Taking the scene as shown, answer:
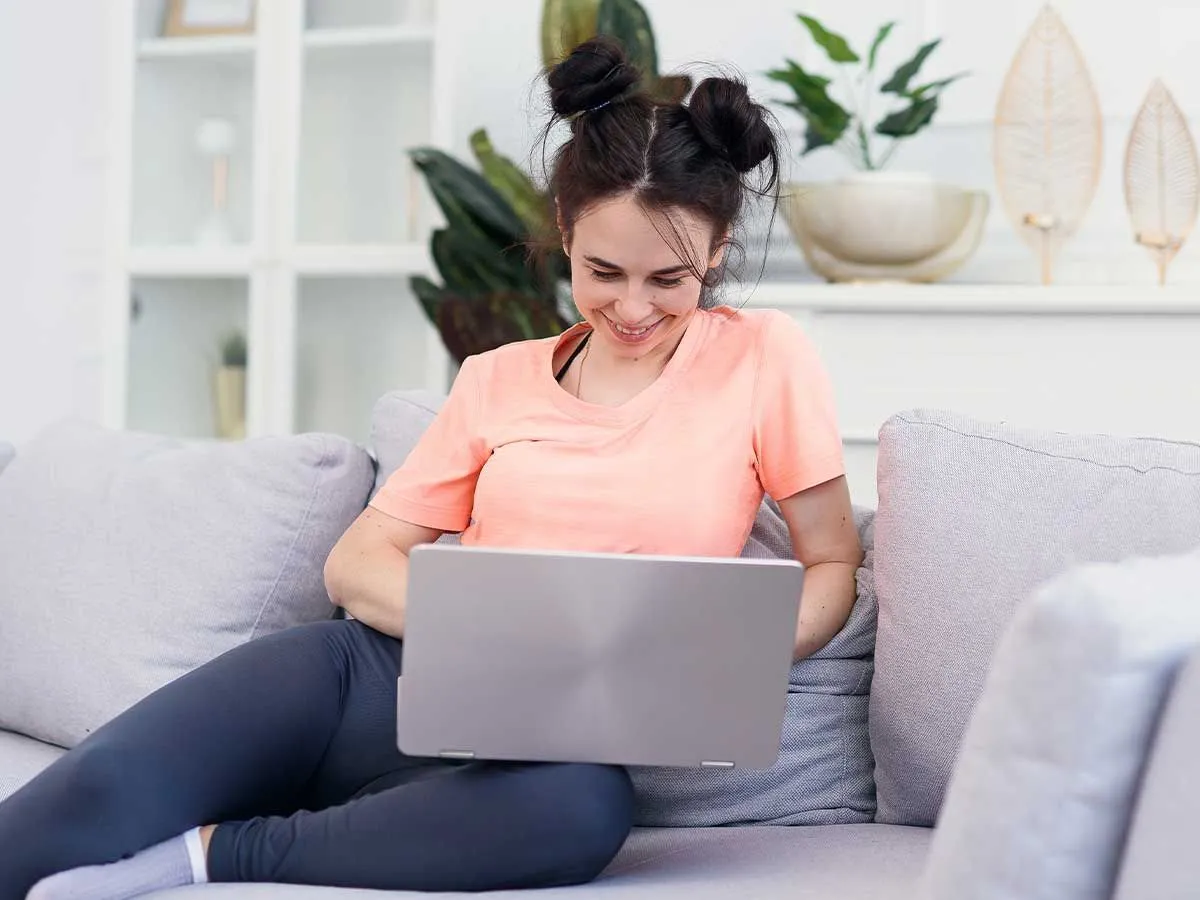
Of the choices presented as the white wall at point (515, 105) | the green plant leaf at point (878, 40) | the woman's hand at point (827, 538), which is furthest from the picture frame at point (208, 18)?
the woman's hand at point (827, 538)

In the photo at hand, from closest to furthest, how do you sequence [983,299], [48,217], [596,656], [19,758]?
[596,656] < [19,758] < [983,299] < [48,217]

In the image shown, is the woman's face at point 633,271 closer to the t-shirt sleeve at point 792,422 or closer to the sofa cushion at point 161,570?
the t-shirt sleeve at point 792,422

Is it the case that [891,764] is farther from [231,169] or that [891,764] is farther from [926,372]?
[231,169]

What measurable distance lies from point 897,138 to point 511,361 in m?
1.25

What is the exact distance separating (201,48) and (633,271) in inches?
85.7

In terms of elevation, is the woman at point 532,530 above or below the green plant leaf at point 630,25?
→ below

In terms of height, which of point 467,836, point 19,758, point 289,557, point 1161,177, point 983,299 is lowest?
point 19,758

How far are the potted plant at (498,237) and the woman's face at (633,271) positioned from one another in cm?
115

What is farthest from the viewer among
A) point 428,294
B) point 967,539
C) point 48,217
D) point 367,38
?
point 48,217

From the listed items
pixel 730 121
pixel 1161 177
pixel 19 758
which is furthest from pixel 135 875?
pixel 1161 177

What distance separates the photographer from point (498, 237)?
2.88 meters

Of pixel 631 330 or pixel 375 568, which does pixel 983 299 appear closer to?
pixel 631 330

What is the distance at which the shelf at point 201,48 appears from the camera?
3.29m

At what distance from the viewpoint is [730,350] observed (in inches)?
62.4
